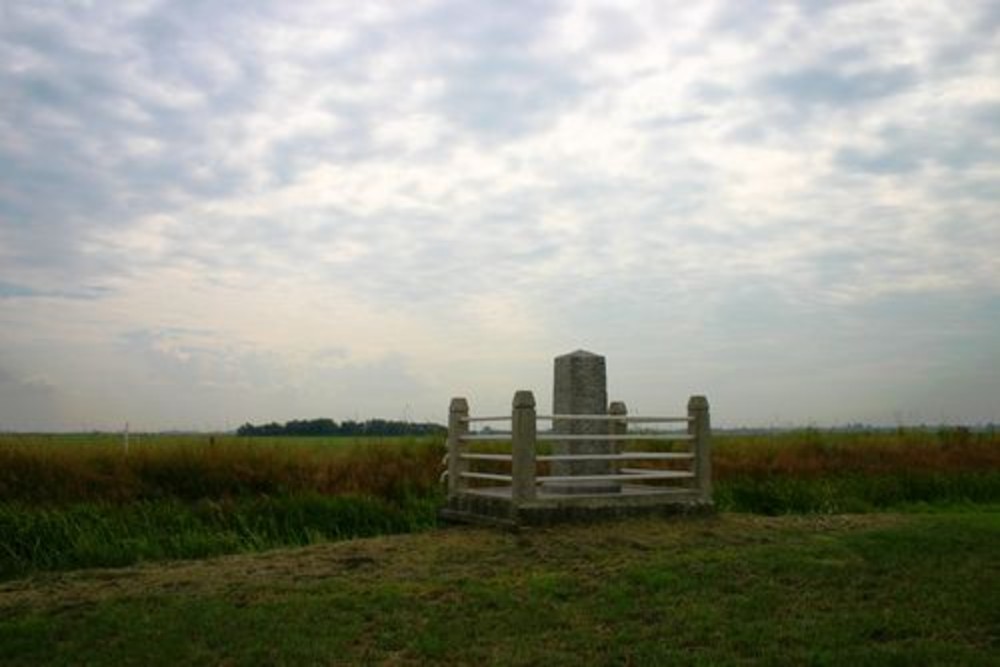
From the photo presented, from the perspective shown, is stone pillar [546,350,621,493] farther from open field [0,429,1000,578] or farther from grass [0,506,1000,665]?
open field [0,429,1000,578]

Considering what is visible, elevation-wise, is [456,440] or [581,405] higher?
[581,405]

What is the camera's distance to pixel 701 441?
1648 cm

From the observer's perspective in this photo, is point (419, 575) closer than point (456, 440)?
Yes


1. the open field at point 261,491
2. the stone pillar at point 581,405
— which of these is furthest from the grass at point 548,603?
the open field at point 261,491

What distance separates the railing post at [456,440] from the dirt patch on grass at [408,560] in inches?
57.9

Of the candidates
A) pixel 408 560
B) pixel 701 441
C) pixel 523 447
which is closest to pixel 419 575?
pixel 408 560

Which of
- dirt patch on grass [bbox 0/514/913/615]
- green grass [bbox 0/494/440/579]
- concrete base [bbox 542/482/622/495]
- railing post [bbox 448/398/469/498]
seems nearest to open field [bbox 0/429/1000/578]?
green grass [bbox 0/494/440/579]

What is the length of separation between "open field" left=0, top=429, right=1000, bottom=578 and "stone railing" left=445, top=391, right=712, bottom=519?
10.4 ft

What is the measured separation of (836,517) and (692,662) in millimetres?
9270

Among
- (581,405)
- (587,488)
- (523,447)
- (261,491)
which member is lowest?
(261,491)

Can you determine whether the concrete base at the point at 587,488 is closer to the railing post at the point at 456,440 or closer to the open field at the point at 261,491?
the railing post at the point at 456,440

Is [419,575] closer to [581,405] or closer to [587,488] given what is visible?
[587,488]

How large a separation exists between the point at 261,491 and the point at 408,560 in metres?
8.70

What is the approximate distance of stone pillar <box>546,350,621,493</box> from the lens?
1603 cm
